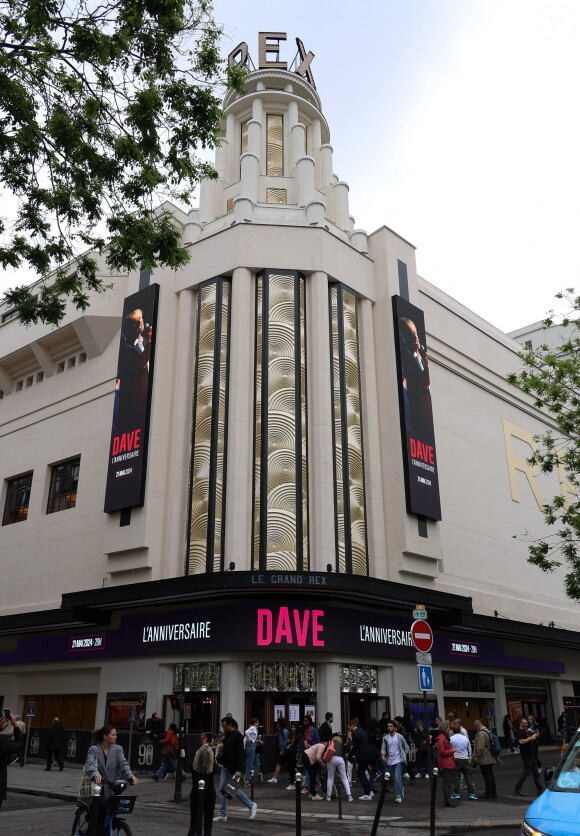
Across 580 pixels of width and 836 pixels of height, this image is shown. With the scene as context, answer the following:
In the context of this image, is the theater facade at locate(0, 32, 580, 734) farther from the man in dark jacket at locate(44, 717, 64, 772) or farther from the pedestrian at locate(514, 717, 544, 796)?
the pedestrian at locate(514, 717, 544, 796)

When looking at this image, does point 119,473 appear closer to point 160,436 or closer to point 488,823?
point 160,436

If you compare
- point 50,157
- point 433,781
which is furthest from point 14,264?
point 433,781

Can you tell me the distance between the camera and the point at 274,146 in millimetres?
34719

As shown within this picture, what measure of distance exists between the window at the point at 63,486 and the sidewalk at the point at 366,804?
→ 12.0 metres

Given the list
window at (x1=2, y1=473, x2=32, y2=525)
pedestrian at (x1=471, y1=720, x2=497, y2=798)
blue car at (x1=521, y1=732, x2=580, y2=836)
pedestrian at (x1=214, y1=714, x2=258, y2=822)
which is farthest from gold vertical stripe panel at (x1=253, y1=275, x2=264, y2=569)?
blue car at (x1=521, y1=732, x2=580, y2=836)

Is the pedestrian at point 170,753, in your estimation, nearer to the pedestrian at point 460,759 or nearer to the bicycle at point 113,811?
the pedestrian at point 460,759

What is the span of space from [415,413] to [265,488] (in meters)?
7.56

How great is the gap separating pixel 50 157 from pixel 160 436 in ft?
46.6

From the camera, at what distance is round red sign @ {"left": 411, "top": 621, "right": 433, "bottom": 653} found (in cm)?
1203

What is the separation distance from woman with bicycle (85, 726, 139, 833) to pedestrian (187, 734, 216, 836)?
A: 6.58 feet

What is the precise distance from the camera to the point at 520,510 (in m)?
37.2

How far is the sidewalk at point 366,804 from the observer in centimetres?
1270

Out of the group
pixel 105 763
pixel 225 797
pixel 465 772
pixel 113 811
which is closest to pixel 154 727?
pixel 225 797

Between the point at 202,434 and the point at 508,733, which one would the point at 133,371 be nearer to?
the point at 202,434
